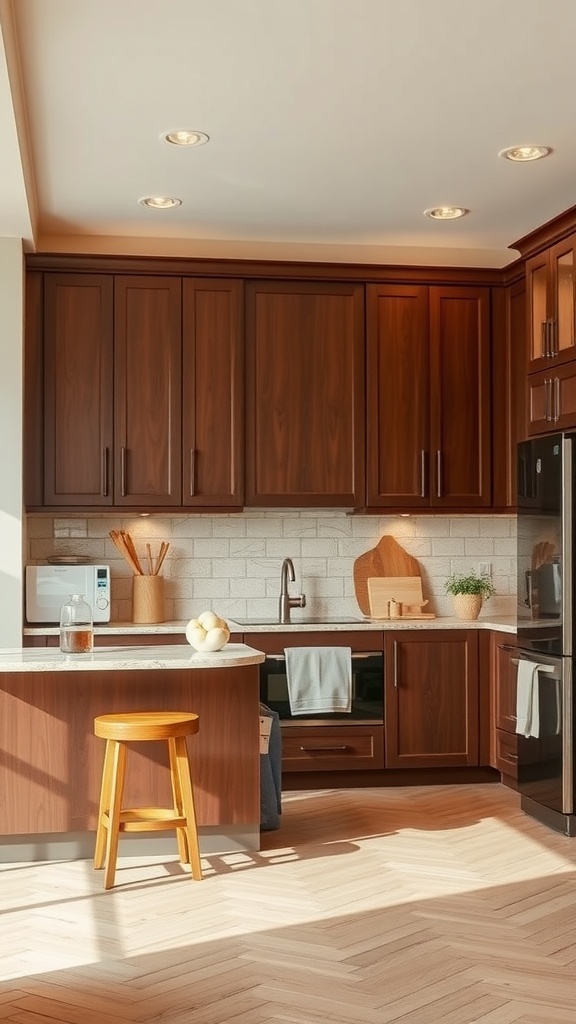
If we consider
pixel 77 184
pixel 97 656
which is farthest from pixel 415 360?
pixel 97 656

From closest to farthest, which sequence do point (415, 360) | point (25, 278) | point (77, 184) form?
1. point (77, 184)
2. point (25, 278)
3. point (415, 360)

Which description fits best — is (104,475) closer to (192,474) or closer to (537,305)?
(192,474)

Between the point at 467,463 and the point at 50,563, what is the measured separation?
2.26 meters

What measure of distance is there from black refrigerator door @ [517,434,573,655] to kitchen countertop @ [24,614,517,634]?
0.50 meters

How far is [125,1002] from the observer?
3.02m

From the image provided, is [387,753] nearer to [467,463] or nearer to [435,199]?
[467,463]

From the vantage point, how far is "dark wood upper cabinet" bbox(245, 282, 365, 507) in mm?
5988

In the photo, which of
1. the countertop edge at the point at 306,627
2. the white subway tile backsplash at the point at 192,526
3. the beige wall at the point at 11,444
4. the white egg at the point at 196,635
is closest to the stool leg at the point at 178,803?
the white egg at the point at 196,635

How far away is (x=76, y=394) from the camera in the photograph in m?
5.81

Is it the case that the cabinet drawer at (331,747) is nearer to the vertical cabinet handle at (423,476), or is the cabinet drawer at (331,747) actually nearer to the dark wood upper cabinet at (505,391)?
the vertical cabinet handle at (423,476)

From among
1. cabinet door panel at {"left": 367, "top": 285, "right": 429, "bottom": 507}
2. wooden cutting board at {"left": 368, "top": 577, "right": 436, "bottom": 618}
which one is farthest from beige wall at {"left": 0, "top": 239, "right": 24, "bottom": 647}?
wooden cutting board at {"left": 368, "top": 577, "right": 436, "bottom": 618}

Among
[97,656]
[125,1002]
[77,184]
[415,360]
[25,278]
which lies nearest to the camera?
[125,1002]

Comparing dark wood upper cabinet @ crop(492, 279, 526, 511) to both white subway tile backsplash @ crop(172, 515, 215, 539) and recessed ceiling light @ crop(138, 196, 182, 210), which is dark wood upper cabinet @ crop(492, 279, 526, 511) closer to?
white subway tile backsplash @ crop(172, 515, 215, 539)

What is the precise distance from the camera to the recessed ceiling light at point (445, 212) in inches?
221
